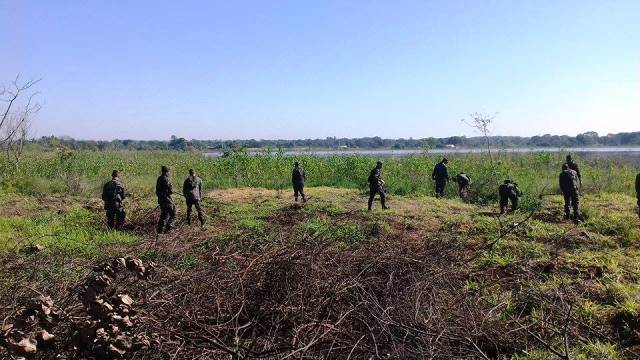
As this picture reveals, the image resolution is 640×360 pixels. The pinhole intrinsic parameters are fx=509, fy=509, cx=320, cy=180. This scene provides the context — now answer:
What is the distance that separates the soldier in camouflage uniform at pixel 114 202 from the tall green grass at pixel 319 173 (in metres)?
7.64

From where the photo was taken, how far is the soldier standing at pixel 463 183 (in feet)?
55.2

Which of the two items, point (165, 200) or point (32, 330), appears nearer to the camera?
point (32, 330)

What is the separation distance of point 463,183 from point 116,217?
35.2ft

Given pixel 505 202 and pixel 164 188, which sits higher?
pixel 164 188

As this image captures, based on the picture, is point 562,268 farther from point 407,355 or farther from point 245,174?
point 245,174

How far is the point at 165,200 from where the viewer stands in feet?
37.0

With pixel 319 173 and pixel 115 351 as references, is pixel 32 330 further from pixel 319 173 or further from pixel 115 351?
pixel 319 173

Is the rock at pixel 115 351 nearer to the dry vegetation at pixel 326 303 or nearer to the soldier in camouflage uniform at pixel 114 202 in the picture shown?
the dry vegetation at pixel 326 303

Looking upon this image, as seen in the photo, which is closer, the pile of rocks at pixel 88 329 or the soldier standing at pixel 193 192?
the pile of rocks at pixel 88 329

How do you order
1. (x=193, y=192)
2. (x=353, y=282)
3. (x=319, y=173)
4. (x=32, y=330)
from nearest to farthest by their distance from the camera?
(x=32, y=330) → (x=353, y=282) → (x=193, y=192) → (x=319, y=173)

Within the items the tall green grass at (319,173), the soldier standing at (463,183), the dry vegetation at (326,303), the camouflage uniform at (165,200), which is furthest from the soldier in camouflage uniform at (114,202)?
the soldier standing at (463,183)

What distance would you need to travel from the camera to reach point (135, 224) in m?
12.2

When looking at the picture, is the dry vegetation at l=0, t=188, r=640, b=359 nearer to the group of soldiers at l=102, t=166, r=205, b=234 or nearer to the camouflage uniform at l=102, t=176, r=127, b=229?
the group of soldiers at l=102, t=166, r=205, b=234

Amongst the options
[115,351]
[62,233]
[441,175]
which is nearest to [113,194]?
[62,233]
